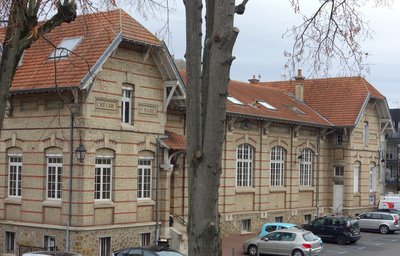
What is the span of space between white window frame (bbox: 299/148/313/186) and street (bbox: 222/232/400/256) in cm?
537

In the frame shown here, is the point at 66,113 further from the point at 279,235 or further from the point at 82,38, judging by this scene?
the point at 279,235

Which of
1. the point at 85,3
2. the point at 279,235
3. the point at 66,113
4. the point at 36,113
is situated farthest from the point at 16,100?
the point at 85,3

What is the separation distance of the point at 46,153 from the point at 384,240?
20.8m

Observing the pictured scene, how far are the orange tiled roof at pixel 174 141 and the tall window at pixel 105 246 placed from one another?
16.8 feet

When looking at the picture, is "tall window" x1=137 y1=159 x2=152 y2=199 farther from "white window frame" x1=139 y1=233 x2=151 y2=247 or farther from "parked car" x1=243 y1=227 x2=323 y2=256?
"parked car" x1=243 y1=227 x2=323 y2=256

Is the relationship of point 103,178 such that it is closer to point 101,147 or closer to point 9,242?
point 101,147

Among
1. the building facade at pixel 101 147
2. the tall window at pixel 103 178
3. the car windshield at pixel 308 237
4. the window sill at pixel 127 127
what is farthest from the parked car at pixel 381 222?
the tall window at pixel 103 178

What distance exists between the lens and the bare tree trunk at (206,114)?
6.25 m

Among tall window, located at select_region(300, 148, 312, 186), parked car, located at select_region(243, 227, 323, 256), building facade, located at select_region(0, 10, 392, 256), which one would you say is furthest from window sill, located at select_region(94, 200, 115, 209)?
tall window, located at select_region(300, 148, 312, 186)

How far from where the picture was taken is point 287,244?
88.6 feet

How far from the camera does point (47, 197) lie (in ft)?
80.9

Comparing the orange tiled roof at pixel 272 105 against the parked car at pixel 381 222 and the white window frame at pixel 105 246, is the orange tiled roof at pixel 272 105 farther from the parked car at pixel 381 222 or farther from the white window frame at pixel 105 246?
the white window frame at pixel 105 246

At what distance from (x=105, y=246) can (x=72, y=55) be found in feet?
25.2

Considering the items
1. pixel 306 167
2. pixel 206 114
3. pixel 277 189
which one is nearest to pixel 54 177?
pixel 277 189
